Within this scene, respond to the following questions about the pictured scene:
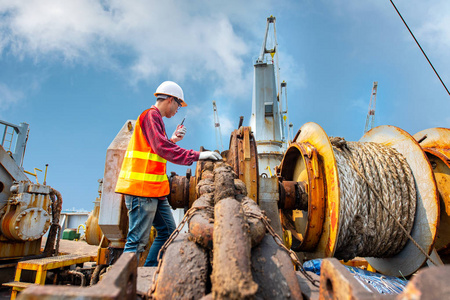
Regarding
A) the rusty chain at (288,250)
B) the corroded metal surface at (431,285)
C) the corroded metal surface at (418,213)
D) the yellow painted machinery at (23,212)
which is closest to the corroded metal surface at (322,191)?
the corroded metal surface at (418,213)

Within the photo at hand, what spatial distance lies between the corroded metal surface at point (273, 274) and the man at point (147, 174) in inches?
50.9

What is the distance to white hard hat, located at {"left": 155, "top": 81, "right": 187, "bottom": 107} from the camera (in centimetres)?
309

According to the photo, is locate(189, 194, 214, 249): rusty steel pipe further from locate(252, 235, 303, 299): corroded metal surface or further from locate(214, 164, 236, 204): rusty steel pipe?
locate(214, 164, 236, 204): rusty steel pipe

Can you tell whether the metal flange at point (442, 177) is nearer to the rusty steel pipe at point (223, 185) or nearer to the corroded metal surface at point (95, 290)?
the rusty steel pipe at point (223, 185)

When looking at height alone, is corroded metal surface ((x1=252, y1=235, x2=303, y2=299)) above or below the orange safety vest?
below

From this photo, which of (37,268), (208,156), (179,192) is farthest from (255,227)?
(37,268)

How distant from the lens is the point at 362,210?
284 cm

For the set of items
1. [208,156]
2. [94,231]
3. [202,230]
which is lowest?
[94,231]

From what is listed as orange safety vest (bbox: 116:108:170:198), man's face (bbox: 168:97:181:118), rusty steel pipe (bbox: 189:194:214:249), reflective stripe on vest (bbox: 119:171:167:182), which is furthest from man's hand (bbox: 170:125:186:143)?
rusty steel pipe (bbox: 189:194:214:249)

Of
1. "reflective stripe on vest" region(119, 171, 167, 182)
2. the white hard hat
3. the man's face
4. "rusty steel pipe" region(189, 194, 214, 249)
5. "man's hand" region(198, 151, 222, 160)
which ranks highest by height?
the white hard hat

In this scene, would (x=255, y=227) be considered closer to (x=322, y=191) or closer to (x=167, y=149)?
(x=167, y=149)

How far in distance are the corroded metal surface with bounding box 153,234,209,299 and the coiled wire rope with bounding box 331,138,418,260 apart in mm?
1711

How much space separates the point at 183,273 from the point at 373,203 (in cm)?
227

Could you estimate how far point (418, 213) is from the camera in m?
2.92
